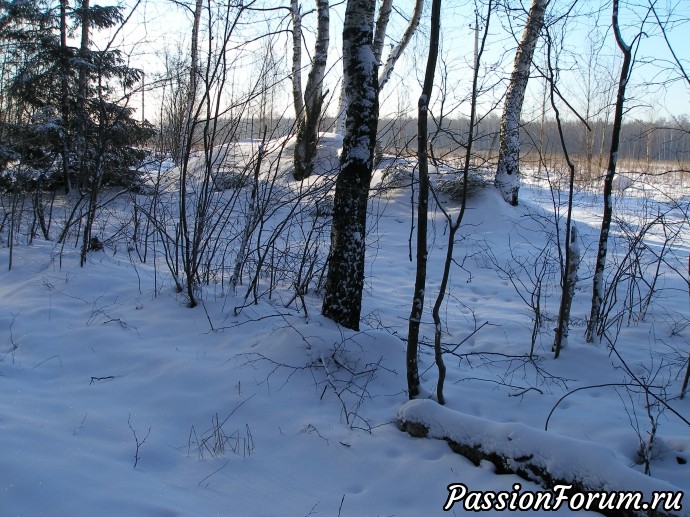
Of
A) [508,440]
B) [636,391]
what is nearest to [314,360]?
[508,440]

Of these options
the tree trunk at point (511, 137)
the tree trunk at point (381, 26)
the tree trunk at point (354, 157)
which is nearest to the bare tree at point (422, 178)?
the tree trunk at point (354, 157)

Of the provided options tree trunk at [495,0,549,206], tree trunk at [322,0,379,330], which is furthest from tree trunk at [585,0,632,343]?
tree trunk at [495,0,549,206]

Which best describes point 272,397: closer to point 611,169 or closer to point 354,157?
point 354,157

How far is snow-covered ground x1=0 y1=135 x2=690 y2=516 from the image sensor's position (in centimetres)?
231

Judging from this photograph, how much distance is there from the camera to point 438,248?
26.5 ft

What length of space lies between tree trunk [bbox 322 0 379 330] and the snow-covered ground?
359 millimetres

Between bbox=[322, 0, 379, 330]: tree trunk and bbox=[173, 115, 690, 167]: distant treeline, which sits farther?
bbox=[173, 115, 690, 167]: distant treeline

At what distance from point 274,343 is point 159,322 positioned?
116 cm

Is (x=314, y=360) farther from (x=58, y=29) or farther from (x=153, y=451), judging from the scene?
(x=58, y=29)

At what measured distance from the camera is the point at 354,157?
143 inches

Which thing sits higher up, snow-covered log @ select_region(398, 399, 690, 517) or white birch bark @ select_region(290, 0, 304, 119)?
white birch bark @ select_region(290, 0, 304, 119)

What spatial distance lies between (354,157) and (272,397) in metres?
1.72

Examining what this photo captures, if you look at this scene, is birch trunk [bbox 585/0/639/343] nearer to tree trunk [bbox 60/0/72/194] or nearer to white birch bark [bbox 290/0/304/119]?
white birch bark [bbox 290/0/304/119]

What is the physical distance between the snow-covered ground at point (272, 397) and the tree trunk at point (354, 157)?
36cm
